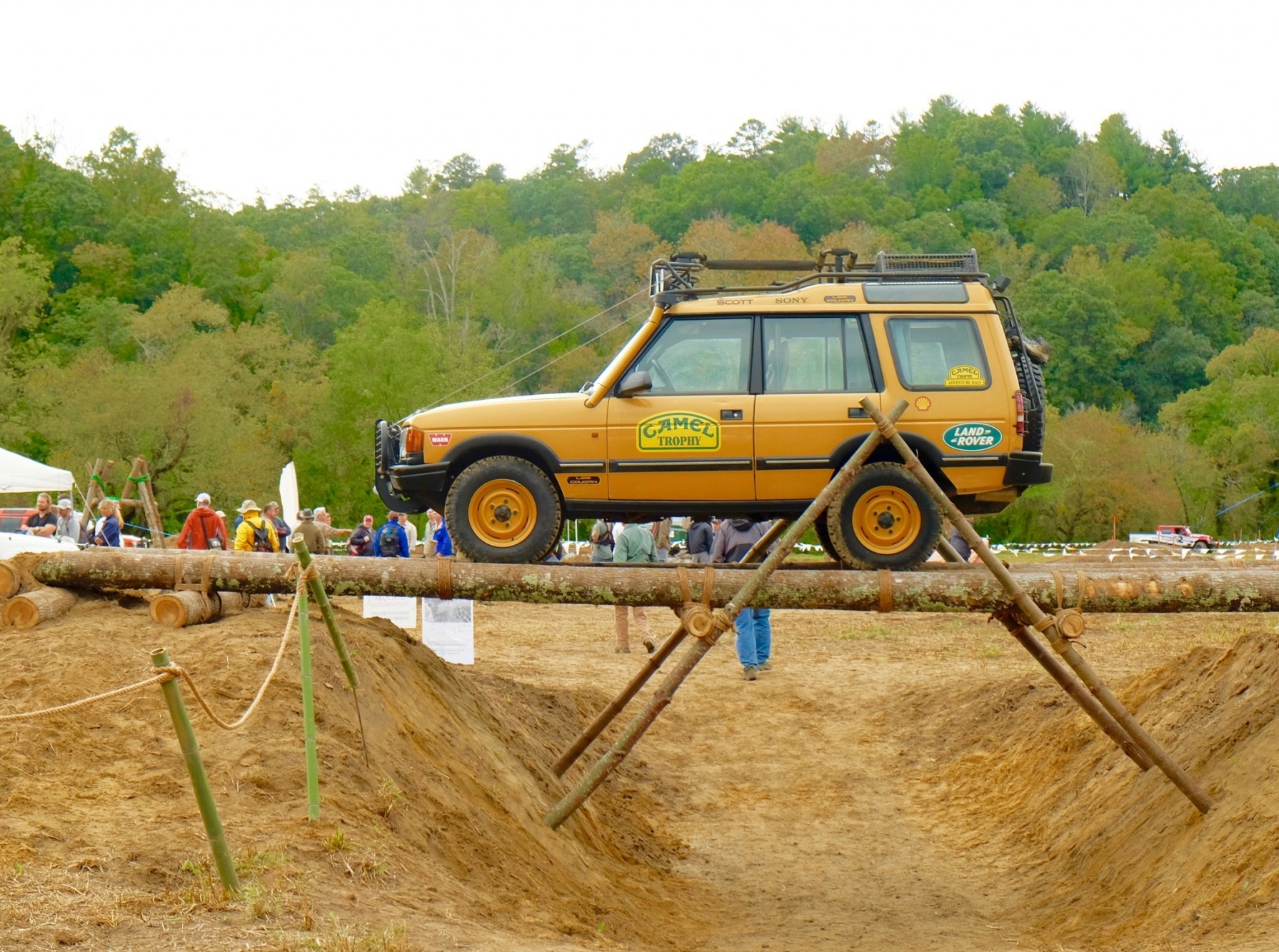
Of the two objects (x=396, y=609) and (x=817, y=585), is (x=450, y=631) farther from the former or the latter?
(x=817, y=585)

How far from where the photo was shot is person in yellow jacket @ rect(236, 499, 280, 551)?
16.6 metres

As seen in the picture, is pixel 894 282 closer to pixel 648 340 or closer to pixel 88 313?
pixel 648 340

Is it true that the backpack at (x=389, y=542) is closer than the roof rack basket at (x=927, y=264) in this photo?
No

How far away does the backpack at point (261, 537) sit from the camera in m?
16.7

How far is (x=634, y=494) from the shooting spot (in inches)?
414

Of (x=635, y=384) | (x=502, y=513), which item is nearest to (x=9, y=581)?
(x=502, y=513)

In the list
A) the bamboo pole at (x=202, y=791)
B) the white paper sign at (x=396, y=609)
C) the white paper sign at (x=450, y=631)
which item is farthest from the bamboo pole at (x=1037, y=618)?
the white paper sign at (x=396, y=609)

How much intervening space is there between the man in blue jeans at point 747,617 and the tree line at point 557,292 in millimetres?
20578

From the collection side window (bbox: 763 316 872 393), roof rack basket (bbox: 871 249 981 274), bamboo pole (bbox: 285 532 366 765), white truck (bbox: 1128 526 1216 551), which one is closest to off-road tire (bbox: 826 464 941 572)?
side window (bbox: 763 316 872 393)

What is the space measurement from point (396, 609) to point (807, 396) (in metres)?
10.2

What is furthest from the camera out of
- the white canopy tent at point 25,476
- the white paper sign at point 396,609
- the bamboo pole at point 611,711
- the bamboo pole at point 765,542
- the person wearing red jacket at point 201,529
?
the white canopy tent at point 25,476

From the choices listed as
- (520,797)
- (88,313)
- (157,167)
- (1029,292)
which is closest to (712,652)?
(520,797)

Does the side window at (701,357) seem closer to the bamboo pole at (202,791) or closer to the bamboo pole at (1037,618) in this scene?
the bamboo pole at (1037,618)

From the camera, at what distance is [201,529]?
16406 millimetres
